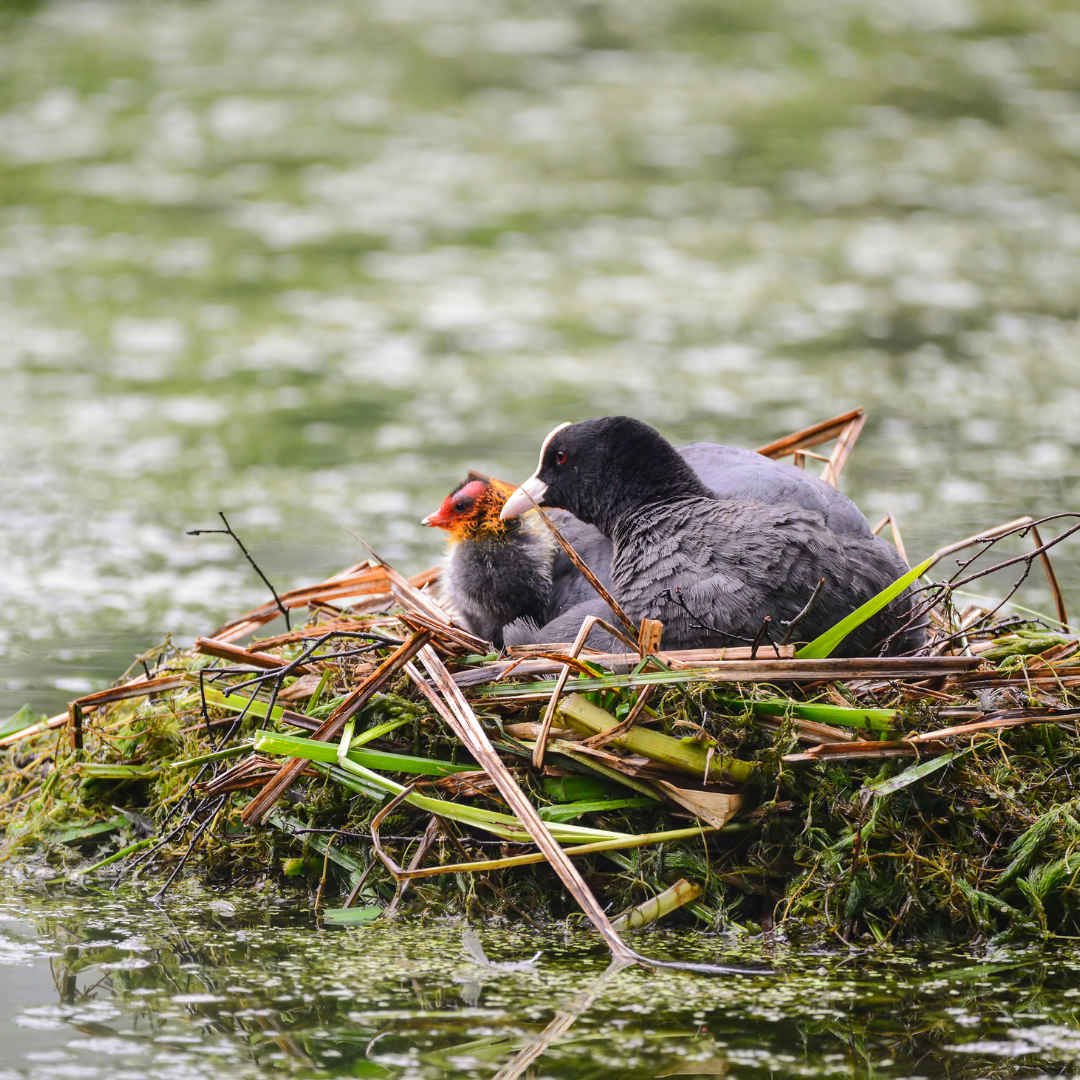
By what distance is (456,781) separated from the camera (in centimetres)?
317

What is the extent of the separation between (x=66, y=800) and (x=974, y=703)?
2.08 metres

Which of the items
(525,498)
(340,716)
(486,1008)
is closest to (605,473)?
(525,498)

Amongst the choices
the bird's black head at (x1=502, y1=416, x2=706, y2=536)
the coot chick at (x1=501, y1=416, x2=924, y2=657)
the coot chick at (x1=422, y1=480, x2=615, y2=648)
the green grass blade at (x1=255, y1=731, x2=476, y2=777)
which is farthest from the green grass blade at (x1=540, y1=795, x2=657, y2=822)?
the coot chick at (x1=422, y1=480, x2=615, y2=648)

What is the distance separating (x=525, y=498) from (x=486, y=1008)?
154 centimetres

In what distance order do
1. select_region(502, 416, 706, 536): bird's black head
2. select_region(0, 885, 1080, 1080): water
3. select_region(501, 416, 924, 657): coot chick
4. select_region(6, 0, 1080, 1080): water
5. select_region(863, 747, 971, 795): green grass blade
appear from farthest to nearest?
select_region(502, 416, 706, 536): bird's black head
select_region(501, 416, 924, 657): coot chick
select_region(863, 747, 971, 795): green grass blade
select_region(6, 0, 1080, 1080): water
select_region(0, 885, 1080, 1080): water

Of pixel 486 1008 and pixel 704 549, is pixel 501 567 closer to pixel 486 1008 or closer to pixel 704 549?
pixel 704 549

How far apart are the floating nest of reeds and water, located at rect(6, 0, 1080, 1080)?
15 cm

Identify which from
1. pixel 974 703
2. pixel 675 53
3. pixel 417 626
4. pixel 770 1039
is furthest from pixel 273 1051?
pixel 675 53

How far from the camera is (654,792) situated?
3074 mm

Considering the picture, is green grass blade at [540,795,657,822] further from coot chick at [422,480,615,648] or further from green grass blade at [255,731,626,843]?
coot chick at [422,480,615,648]

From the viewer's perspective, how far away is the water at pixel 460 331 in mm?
2629

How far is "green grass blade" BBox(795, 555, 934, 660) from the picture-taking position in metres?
3.15

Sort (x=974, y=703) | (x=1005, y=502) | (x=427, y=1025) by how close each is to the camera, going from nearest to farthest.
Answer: (x=427, y=1025) → (x=974, y=703) → (x=1005, y=502)

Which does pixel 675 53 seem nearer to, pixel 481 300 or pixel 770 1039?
pixel 481 300
